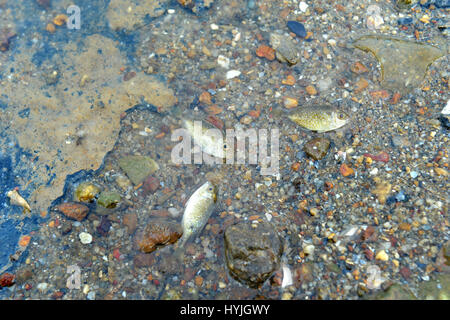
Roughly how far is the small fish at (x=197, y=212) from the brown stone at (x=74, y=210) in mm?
991

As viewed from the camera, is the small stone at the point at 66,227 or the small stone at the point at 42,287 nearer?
the small stone at the point at 42,287

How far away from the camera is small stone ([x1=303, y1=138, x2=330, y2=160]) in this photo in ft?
11.0

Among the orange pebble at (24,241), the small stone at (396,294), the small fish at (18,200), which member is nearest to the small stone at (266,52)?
the small stone at (396,294)

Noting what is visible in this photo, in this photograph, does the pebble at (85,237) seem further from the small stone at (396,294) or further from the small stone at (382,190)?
the small stone at (382,190)

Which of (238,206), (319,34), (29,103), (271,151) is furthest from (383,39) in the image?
(29,103)

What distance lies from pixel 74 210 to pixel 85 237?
29 cm

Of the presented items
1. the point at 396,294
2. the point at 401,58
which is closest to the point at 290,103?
the point at 401,58

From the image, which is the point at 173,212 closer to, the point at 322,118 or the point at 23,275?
the point at 23,275

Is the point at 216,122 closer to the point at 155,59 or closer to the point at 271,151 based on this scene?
the point at 271,151

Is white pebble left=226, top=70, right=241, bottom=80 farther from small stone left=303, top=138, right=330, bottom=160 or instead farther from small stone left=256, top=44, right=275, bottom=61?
small stone left=303, top=138, right=330, bottom=160

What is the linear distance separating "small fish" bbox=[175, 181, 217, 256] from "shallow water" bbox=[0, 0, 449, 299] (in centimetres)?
8

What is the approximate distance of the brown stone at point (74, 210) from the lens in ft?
10.5

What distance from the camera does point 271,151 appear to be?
11.5ft

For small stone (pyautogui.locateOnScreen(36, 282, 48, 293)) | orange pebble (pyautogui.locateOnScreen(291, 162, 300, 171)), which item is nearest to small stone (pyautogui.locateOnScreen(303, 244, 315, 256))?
orange pebble (pyautogui.locateOnScreen(291, 162, 300, 171))
